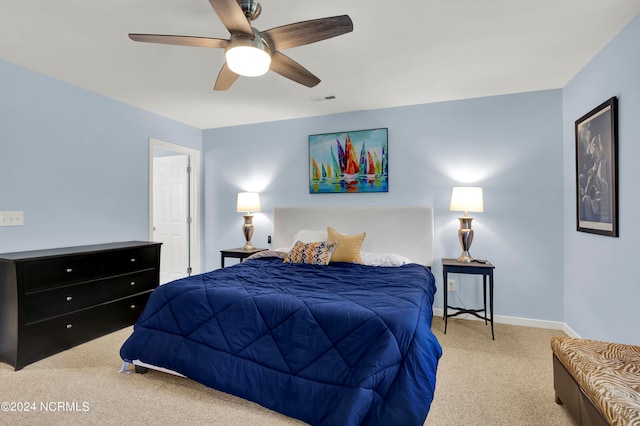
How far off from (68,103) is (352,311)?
340 centimetres

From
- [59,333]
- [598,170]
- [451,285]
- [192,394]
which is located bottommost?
[192,394]

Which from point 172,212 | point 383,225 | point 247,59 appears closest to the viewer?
point 247,59

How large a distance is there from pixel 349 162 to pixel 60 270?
121 inches

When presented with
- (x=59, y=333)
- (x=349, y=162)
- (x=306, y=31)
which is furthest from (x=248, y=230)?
(x=306, y=31)

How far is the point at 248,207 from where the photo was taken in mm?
4316

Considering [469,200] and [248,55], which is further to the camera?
[469,200]

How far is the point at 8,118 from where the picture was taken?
276 cm

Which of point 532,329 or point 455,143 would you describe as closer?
Answer: point 532,329

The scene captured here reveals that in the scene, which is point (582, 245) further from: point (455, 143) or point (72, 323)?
point (72, 323)

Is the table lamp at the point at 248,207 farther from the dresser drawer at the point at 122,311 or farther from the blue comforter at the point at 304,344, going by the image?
the blue comforter at the point at 304,344

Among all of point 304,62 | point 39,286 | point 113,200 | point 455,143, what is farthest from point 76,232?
point 455,143

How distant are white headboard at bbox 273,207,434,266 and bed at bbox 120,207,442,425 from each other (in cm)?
96

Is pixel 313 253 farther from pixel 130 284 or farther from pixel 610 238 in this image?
pixel 610 238

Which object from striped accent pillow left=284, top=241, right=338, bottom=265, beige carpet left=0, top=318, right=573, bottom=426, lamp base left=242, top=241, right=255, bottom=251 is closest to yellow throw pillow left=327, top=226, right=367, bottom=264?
striped accent pillow left=284, top=241, right=338, bottom=265
